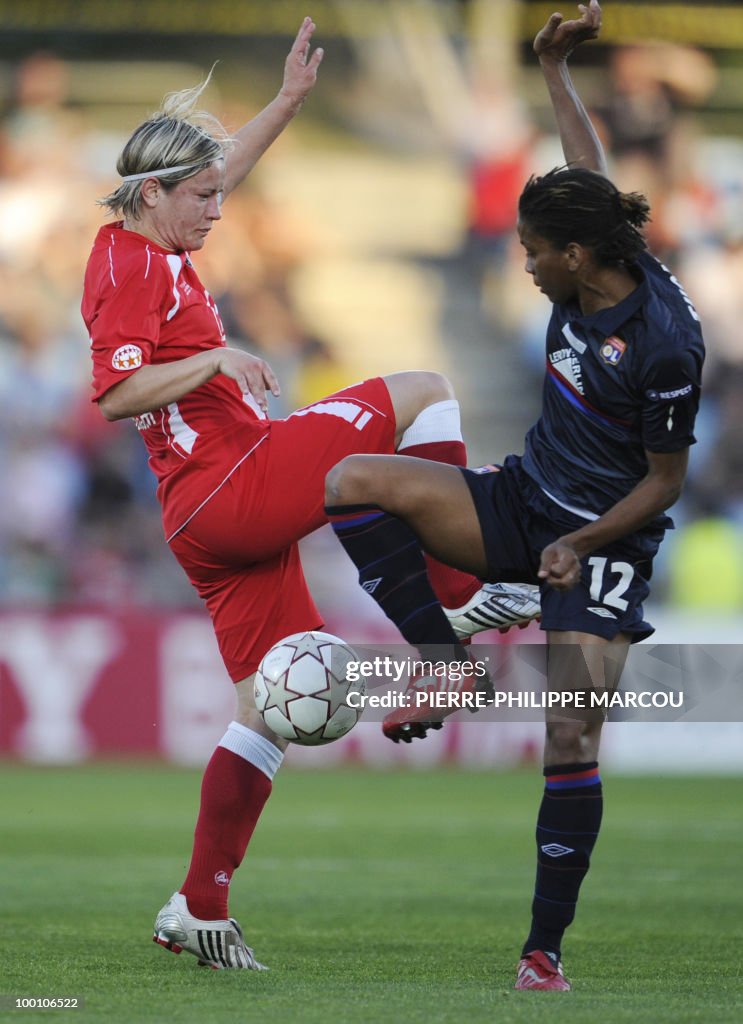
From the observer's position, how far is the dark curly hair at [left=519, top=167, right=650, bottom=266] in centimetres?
472

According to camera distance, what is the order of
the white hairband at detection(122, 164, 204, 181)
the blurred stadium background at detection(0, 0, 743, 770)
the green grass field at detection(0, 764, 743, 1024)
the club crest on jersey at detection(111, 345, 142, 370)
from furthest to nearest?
1. the blurred stadium background at detection(0, 0, 743, 770)
2. the white hairband at detection(122, 164, 204, 181)
3. the club crest on jersey at detection(111, 345, 142, 370)
4. the green grass field at detection(0, 764, 743, 1024)

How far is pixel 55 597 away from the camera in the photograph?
14141 mm

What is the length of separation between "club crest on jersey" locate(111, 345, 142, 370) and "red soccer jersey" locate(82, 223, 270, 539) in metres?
0.05

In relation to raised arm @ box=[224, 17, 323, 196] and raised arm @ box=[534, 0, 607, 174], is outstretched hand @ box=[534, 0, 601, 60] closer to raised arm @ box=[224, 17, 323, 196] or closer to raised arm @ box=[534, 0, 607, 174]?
raised arm @ box=[534, 0, 607, 174]

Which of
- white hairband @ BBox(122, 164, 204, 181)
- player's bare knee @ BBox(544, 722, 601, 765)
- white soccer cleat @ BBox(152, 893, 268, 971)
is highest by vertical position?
white hairband @ BBox(122, 164, 204, 181)

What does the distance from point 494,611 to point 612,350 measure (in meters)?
0.97

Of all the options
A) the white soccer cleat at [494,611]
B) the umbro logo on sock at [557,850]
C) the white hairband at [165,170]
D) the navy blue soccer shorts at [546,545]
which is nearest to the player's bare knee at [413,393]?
the navy blue soccer shorts at [546,545]

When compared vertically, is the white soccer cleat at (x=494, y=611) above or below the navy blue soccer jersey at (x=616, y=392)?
below

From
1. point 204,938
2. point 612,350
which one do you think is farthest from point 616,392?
point 204,938

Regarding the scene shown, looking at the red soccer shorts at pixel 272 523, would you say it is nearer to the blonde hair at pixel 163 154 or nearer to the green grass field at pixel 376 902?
the blonde hair at pixel 163 154

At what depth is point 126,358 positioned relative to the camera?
15.7ft

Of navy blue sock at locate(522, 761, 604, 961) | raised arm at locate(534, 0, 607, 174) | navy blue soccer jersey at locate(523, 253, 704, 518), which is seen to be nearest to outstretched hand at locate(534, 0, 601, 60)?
raised arm at locate(534, 0, 607, 174)

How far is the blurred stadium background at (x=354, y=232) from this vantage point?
47.2ft

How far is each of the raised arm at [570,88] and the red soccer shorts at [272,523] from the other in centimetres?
96
